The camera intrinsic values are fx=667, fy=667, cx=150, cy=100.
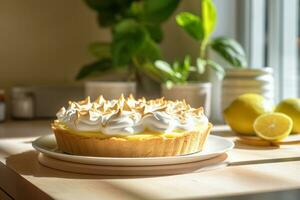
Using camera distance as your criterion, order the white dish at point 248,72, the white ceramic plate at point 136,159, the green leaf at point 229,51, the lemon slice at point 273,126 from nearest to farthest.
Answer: the white ceramic plate at point 136,159, the lemon slice at point 273,126, the white dish at point 248,72, the green leaf at point 229,51

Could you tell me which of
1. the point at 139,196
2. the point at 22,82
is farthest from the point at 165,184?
the point at 22,82

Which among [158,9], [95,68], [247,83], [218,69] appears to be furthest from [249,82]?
[95,68]

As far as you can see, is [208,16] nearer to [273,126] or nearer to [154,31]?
[154,31]

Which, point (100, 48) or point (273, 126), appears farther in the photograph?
point (100, 48)

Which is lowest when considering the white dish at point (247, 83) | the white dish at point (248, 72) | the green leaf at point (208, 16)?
the white dish at point (247, 83)

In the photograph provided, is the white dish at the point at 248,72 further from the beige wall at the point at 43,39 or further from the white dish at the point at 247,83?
the beige wall at the point at 43,39

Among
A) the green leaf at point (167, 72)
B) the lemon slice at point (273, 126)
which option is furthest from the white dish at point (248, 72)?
the lemon slice at point (273, 126)
